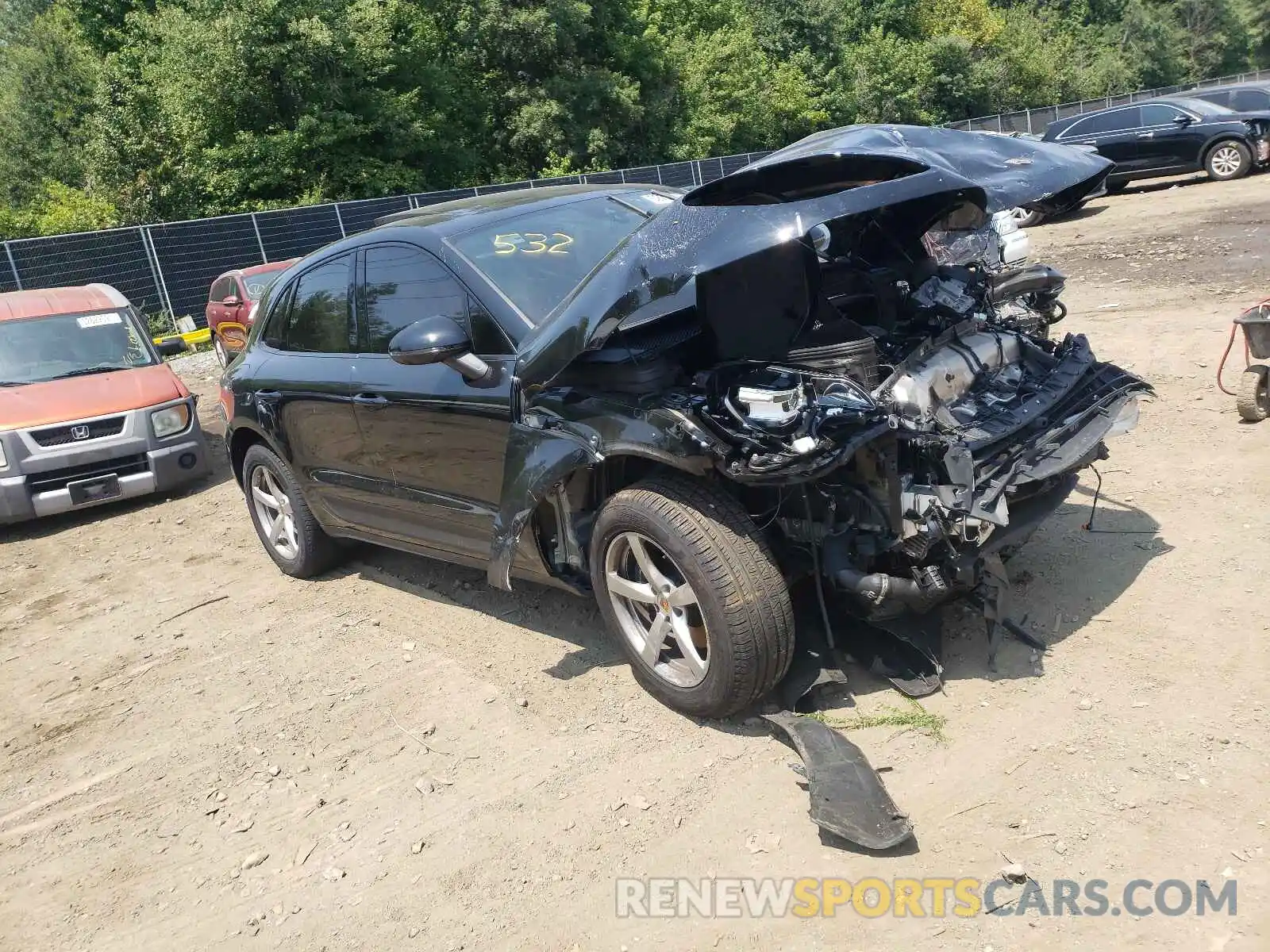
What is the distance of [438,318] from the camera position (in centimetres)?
390

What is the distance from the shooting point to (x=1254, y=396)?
222 inches

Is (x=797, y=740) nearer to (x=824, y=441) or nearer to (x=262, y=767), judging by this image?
(x=824, y=441)

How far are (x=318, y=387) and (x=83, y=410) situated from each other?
406 cm

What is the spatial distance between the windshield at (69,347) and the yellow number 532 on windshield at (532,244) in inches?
227

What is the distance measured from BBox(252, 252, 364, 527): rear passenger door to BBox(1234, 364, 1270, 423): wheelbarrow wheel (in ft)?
15.7

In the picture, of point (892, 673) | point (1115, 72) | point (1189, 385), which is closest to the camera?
point (892, 673)

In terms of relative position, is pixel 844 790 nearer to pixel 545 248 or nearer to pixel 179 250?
pixel 545 248

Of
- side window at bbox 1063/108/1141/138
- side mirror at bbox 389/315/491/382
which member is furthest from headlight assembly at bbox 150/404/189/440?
side window at bbox 1063/108/1141/138

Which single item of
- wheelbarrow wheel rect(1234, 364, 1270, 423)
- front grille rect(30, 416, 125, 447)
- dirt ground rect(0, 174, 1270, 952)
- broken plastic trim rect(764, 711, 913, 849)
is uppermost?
front grille rect(30, 416, 125, 447)

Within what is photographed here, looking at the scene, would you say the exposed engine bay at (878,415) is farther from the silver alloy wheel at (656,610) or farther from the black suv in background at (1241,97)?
the black suv in background at (1241,97)

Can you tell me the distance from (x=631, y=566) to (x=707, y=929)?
137cm

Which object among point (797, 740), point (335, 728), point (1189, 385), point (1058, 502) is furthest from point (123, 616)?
point (1189, 385)

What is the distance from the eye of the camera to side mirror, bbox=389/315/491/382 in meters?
3.77

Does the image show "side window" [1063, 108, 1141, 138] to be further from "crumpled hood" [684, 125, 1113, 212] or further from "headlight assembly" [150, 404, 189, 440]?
"headlight assembly" [150, 404, 189, 440]
